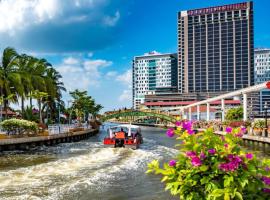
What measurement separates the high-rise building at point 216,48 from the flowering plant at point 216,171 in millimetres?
182898

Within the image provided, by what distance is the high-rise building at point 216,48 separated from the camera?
181500 millimetres

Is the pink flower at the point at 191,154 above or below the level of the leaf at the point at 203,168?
above

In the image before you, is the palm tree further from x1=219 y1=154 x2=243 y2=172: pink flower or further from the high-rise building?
the high-rise building

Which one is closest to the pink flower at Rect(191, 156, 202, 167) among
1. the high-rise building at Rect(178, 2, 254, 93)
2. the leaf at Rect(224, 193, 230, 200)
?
the leaf at Rect(224, 193, 230, 200)

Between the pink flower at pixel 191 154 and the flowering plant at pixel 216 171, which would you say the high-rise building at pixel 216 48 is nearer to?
the flowering plant at pixel 216 171

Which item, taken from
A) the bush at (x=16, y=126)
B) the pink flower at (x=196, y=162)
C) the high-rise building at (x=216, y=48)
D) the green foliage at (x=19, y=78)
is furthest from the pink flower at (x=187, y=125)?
the high-rise building at (x=216, y=48)

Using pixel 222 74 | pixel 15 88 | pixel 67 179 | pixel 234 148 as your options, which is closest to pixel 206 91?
pixel 222 74

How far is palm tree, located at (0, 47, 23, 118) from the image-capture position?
148 feet

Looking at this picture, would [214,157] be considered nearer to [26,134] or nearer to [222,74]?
[26,134]

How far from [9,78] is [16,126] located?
1049 centimetres

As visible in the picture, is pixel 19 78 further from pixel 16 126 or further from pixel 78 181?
pixel 78 181

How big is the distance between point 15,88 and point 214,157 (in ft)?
145

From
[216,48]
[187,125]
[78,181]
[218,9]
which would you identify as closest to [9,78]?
[78,181]

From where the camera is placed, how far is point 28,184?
54.8 feet
